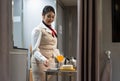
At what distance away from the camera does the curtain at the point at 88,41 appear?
4.76 feet

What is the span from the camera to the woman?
2.80m

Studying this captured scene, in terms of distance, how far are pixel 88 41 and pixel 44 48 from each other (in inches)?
58.4

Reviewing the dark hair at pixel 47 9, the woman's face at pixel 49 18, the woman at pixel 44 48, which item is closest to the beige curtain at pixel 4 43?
the woman at pixel 44 48

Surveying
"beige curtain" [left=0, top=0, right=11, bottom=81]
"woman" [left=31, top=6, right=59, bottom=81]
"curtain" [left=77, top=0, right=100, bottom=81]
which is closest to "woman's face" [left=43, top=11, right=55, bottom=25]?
"woman" [left=31, top=6, right=59, bottom=81]

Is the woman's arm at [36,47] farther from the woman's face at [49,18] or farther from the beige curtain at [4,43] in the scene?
the beige curtain at [4,43]

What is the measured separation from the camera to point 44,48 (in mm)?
2879

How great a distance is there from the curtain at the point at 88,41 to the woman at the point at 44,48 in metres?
1.29

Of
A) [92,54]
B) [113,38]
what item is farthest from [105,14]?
[92,54]

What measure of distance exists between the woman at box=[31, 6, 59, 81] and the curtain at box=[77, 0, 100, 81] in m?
1.29

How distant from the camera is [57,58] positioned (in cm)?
273

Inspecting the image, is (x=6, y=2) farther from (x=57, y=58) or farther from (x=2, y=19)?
(x=57, y=58)

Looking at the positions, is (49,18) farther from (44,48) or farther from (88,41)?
(88,41)

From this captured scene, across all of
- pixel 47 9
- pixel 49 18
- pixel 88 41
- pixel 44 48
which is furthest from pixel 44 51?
pixel 88 41

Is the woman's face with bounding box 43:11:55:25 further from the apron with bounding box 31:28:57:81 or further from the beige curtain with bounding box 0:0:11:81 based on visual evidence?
the beige curtain with bounding box 0:0:11:81
